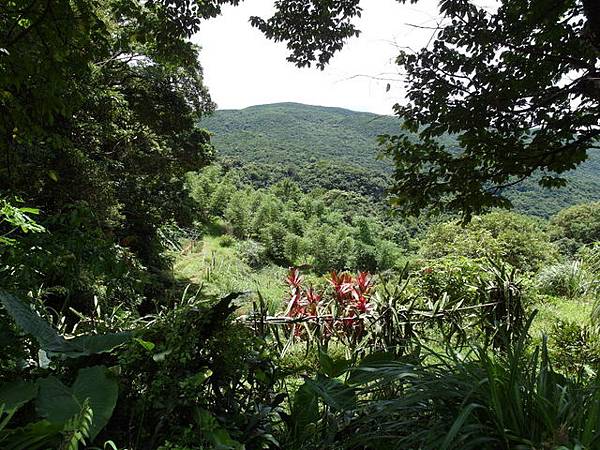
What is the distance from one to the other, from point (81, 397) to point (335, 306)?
6.72 ft

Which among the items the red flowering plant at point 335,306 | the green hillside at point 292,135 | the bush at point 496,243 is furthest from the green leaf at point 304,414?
the green hillside at point 292,135

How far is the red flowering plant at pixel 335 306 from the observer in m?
2.81

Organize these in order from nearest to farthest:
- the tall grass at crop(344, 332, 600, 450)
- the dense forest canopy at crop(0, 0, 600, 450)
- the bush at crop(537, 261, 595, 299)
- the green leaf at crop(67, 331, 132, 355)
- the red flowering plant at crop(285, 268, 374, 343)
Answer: the tall grass at crop(344, 332, 600, 450), the dense forest canopy at crop(0, 0, 600, 450), the green leaf at crop(67, 331, 132, 355), the red flowering plant at crop(285, 268, 374, 343), the bush at crop(537, 261, 595, 299)

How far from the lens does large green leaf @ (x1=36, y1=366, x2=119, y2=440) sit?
105 centimetres

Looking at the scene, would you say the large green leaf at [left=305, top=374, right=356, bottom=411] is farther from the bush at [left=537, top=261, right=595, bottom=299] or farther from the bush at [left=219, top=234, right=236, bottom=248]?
the bush at [left=219, top=234, right=236, bottom=248]

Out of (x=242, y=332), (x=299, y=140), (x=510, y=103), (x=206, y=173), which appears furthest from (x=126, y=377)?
(x=299, y=140)

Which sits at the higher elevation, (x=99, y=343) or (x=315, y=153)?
(x=315, y=153)

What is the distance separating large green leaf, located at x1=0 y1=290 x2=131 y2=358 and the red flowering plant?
52.6 inches

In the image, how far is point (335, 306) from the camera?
9.75 feet

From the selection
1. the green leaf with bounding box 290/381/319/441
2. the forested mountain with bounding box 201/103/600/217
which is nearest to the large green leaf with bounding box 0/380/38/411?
the green leaf with bounding box 290/381/319/441

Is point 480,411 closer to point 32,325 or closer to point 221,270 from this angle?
A: point 32,325

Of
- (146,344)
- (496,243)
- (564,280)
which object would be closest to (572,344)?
(146,344)

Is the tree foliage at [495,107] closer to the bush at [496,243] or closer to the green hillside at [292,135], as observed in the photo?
the bush at [496,243]

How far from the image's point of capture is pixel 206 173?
35.6 meters
